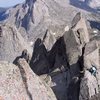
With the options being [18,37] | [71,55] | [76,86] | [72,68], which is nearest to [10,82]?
[76,86]

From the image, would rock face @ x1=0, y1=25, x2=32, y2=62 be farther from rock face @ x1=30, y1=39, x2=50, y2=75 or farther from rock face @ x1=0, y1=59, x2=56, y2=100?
rock face @ x1=0, y1=59, x2=56, y2=100

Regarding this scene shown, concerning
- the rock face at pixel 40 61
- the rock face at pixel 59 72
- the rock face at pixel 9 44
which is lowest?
the rock face at pixel 9 44

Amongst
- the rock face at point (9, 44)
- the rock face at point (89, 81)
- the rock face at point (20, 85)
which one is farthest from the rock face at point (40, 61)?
the rock face at point (9, 44)

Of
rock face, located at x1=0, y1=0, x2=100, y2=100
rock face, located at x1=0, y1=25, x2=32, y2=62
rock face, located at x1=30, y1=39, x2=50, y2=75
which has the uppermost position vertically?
rock face, located at x1=0, y1=0, x2=100, y2=100

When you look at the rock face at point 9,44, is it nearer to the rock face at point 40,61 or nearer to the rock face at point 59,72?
the rock face at point 59,72

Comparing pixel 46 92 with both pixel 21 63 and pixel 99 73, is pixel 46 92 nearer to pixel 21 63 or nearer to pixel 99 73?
pixel 21 63

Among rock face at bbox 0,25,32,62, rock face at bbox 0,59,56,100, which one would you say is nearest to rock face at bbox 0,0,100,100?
rock face at bbox 0,59,56,100

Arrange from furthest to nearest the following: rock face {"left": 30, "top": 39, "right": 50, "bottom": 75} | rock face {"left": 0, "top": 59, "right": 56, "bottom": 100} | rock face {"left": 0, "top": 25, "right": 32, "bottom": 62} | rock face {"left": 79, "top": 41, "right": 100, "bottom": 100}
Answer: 1. rock face {"left": 0, "top": 25, "right": 32, "bottom": 62}
2. rock face {"left": 30, "top": 39, "right": 50, "bottom": 75}
3. rock face {"left": 79, "top": 41, "right": 100, "bottom": 100}
4. rock face {"left": 0, "top": 59, "right": 56, "bottom": 100}

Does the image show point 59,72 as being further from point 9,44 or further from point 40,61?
point 9,44

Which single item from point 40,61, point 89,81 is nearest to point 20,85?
point 89,81
